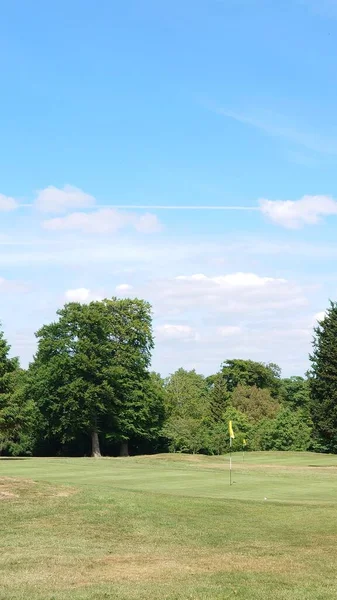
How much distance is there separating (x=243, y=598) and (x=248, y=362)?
119114 mm

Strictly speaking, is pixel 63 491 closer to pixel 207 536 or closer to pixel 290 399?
pixel 207 536

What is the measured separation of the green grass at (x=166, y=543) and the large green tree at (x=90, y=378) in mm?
42113

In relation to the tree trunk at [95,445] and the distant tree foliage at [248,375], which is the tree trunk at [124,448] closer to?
the tree trunk at [95,445]

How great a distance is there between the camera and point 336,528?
19.6 m

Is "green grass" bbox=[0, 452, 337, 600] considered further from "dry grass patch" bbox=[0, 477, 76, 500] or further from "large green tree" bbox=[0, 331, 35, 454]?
"large green tree" bbox=[0, 331, 35, 454]

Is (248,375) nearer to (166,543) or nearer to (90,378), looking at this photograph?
(90,378)

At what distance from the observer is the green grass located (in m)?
12.8

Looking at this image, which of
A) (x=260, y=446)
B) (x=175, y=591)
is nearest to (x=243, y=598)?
(x=175, y=591)

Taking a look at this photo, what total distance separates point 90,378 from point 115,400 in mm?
3523

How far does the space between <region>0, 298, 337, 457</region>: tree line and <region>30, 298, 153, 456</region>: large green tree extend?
0.34 feet

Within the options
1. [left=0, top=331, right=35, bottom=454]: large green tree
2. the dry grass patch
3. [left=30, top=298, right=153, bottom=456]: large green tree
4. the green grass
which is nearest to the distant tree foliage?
[left=30, top=298, right=153, bottom=456]: large green tree

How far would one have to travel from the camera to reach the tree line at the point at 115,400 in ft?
237

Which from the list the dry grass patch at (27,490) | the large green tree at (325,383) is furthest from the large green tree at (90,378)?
the dry grass patch at (27,490)

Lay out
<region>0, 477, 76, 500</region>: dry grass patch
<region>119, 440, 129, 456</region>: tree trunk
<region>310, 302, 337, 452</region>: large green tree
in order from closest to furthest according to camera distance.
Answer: <region>0, 477, 76, 500</region>: dry grass patch → <region>310, 302, 337, 452</region>: large green tree → <region>119, 440, 129, 456</region>: tree trunk
